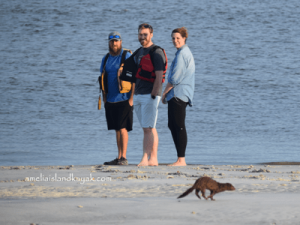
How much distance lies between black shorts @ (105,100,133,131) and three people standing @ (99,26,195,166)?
0.33 metres

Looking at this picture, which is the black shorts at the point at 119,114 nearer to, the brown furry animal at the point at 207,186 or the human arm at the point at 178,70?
the human arm at the point at 178,70

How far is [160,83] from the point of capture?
488 centimetres

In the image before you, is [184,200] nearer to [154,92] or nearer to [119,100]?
[154,92]

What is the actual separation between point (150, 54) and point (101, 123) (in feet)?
21.7

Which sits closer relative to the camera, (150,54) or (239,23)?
(150,54)

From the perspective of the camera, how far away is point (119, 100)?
5336 millimetres

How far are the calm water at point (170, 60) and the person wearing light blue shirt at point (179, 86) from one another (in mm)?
1828

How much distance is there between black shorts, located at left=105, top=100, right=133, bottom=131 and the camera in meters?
5.33

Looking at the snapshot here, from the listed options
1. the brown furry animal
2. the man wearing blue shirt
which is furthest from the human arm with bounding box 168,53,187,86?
the brown furry animal

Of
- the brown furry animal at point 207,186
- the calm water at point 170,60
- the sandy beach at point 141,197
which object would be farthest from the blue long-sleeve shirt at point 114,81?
the brown furry animal at point 207,186

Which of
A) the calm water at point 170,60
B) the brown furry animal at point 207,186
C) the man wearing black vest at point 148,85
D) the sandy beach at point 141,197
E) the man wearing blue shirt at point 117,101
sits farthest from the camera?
the calm water at point 170,60

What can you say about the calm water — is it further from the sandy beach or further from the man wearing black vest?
the sandy beach

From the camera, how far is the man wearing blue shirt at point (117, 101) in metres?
5.32

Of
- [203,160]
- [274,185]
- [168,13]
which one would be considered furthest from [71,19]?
[274,185]
